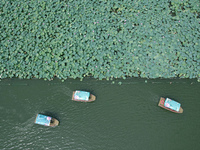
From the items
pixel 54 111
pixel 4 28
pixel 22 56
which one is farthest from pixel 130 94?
pixel 4 28

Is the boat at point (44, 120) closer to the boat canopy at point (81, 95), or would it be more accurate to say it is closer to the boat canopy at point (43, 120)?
the boat canopy at point (43, 120)

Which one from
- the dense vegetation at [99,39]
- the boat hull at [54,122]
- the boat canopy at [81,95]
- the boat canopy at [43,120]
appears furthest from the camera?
the dense vegetation at [99,39]

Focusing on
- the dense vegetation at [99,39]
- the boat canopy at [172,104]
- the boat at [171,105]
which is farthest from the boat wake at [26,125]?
the boat canopy at [172,104]

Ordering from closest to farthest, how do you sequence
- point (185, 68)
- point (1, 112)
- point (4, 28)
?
point (1, 112) < point (185, 68) < point (4, 28)

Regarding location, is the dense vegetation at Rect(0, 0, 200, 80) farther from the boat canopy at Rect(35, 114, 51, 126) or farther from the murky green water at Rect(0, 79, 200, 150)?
the boat canopy at Rect(35, 114, 51, 126)

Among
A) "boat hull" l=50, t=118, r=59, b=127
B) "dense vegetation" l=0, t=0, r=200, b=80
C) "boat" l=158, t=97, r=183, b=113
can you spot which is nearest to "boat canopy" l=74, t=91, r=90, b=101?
"dense vegetation" l=0, t=0, r=200, b=80

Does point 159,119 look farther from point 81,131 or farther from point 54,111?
point 54,111

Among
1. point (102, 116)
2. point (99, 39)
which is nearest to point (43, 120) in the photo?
point (102, 116)
